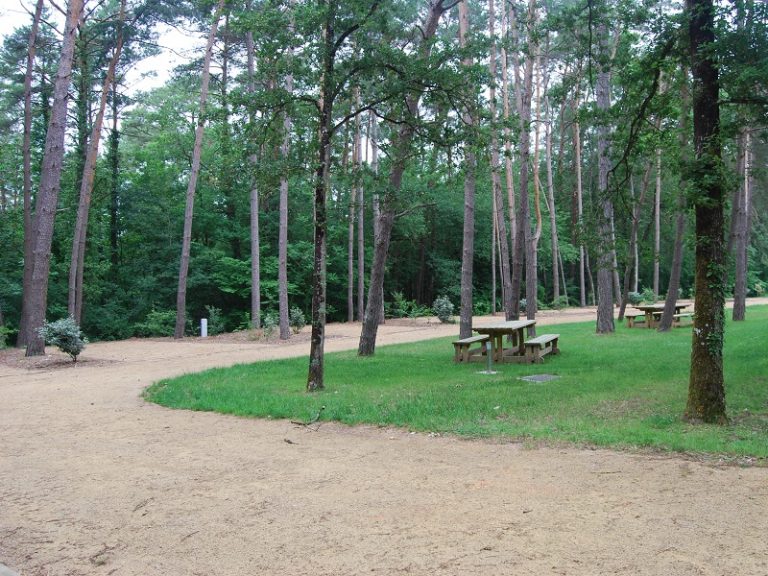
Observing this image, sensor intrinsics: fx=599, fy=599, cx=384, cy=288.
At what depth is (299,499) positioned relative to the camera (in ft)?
13.0

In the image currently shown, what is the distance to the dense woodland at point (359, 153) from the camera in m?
6.64

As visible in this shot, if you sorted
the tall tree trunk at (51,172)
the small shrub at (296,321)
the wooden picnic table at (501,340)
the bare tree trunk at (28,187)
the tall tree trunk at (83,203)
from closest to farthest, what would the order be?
the wooden picnic table at (501,340) → the tall tree trunk at (51,172) → the bare tree trunk at (28,187) → the tall tree trunk at (83,203) → the small shrub at (296,321)

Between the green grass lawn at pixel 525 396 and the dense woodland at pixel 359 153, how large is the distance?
994 millimetres

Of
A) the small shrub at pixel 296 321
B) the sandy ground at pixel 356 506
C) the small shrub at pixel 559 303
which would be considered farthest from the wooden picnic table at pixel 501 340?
the small shrub at pixel 559 303

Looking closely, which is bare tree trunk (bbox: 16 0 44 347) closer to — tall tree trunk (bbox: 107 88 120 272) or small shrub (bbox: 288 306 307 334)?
tall tree trunk (bbox: 107 88 120 272)

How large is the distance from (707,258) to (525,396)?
100 inches

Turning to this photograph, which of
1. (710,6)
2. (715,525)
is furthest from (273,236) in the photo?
(715,525)

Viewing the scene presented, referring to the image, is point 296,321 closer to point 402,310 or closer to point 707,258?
point 402,310

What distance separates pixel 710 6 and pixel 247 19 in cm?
547

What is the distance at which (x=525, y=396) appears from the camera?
282 inches

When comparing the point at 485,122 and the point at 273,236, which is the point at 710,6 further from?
the point at 273,236

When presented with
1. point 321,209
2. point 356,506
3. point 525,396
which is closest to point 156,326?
point 321,209

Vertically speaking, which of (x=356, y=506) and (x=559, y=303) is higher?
(x=559, y=303)

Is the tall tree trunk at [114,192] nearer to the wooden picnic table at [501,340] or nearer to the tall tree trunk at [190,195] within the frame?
the tall tree trunk at [190,195]
